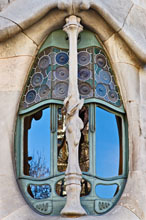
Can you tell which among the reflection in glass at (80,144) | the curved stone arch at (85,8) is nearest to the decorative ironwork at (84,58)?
the curved stone arch at (85,8)

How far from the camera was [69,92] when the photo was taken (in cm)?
1451

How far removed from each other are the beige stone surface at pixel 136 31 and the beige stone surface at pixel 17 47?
138cm

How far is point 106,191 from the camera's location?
14.6m

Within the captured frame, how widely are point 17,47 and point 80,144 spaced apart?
1738 millimetres

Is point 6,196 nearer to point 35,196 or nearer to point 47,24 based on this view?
point 35,196

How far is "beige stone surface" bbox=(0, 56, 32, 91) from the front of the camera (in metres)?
14.9

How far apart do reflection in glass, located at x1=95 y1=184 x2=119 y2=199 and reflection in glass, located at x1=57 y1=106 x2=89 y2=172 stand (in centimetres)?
33

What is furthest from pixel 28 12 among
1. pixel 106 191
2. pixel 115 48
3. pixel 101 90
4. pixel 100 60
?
pixel 106 191

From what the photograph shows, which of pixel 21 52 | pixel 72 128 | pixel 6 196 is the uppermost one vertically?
pixel 21 52

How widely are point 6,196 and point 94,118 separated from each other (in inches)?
68.1

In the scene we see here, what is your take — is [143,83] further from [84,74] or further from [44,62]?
[44,62]

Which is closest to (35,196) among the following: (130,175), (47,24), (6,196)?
(6,196)

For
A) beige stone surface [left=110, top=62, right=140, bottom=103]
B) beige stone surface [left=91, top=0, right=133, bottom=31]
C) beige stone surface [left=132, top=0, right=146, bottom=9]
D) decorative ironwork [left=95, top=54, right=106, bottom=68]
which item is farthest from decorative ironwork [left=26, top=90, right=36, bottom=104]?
beige stone surface [left=132, top=0, right=146, bottom=9]

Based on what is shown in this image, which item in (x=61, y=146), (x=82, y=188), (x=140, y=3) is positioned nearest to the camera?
(x=82, y=188)
